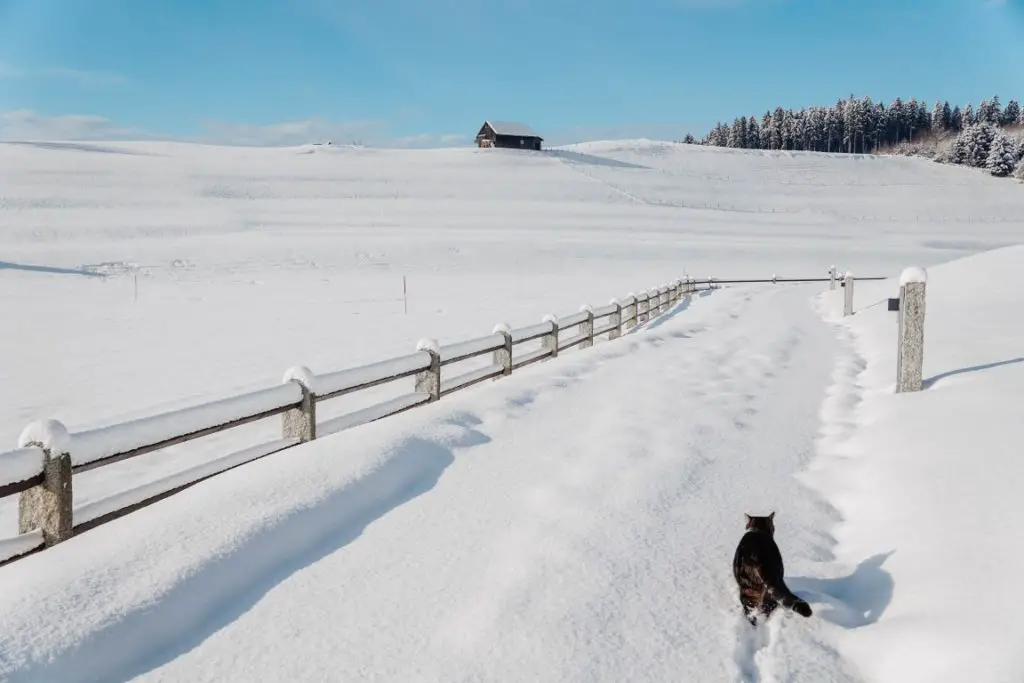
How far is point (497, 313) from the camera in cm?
2597

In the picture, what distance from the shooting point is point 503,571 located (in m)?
4.32

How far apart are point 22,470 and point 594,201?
84457 millimetres

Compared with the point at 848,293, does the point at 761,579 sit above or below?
below

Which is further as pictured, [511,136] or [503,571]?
[511,136]

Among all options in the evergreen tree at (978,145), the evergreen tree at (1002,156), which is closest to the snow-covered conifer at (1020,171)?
the evergreen tree at (1002,156)

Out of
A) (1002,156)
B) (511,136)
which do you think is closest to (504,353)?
(511,136)

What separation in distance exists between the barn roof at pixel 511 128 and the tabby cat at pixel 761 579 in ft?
410

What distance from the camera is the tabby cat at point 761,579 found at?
153 inches

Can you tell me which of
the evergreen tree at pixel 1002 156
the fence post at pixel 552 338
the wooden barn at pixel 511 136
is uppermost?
the wooden barn at pixel 511 136

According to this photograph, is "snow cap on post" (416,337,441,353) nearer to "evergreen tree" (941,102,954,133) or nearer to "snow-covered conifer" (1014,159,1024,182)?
"snow-covered conifer" (1014,159,1024,182)

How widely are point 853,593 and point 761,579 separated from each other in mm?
810

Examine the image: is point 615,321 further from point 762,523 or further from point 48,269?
Result: point 48,269

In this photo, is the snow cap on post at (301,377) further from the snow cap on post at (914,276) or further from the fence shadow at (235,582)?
the snow cap on post at (914,276)

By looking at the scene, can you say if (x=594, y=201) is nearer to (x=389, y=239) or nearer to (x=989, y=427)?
(x=389, y=239)
